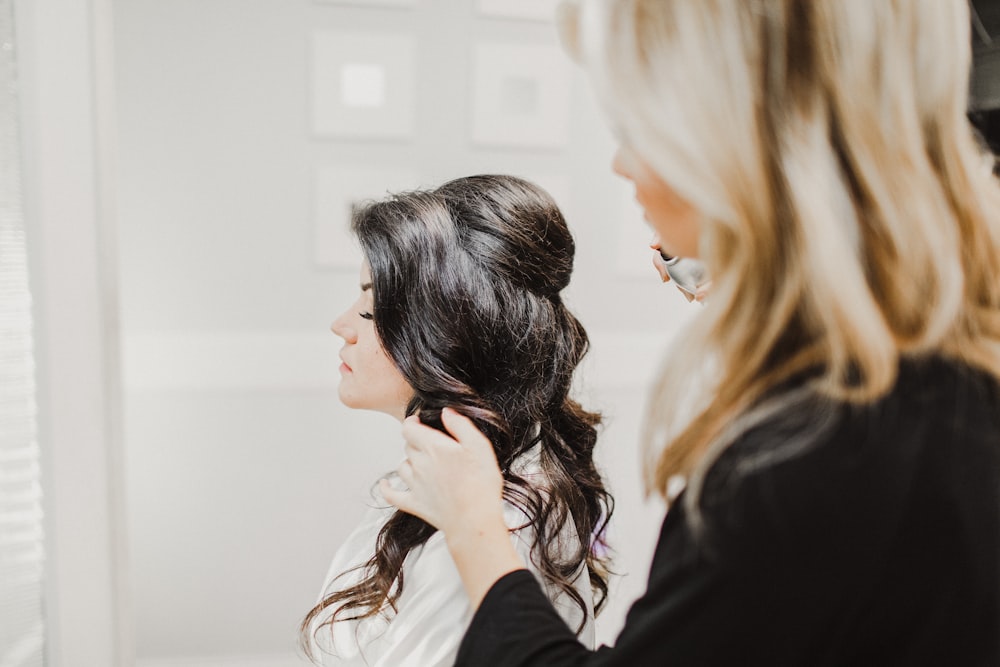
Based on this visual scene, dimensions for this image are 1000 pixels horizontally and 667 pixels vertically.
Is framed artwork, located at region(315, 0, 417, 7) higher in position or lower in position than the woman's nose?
higher

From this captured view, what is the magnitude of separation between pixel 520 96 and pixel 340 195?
488mm

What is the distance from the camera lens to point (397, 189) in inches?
65.6

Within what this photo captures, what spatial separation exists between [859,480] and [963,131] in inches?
12.7

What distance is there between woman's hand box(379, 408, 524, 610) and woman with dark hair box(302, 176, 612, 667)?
0.14 meters

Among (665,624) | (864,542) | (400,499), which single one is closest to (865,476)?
(864,542)

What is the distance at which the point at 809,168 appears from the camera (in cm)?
57

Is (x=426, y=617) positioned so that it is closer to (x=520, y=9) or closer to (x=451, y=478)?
(x=451, y=478)

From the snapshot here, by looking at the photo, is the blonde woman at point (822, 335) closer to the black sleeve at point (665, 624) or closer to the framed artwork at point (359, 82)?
the black sleeve at point (665, 624)

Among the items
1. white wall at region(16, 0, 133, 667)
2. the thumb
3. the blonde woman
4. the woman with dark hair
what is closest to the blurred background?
white wall at region(16, 0, 133, 667)

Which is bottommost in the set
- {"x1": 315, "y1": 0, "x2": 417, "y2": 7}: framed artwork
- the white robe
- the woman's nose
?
the white robe

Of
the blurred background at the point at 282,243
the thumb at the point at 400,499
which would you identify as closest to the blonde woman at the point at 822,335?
the thumb at the point at 400,499

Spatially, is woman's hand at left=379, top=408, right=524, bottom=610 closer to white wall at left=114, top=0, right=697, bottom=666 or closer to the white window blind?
the white window blind

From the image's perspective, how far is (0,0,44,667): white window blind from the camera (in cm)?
113

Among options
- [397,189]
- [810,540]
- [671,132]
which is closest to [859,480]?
[810,540]
